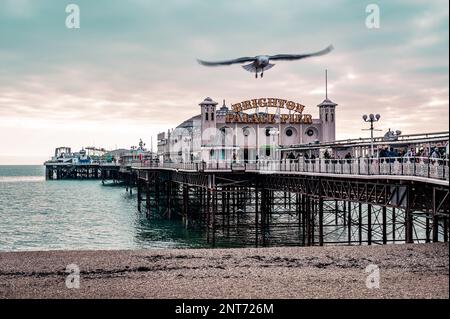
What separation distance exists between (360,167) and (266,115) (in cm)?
4000

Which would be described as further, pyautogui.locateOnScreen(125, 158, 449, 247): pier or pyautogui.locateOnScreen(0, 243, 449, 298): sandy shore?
pyautogui.locateOnScreen(125, 158, 449, 247): pier

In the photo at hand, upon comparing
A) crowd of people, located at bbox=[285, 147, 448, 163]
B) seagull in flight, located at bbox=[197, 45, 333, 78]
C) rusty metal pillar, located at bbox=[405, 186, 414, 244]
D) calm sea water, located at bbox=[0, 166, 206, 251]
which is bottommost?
calm sea water, located at bbox=[0, 166, 206, 251]

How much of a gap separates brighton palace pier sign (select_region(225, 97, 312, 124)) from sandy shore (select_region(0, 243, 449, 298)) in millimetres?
43764

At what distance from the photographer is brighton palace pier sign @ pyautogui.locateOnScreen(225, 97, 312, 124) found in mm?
65438

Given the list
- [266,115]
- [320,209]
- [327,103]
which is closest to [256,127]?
[266,115]

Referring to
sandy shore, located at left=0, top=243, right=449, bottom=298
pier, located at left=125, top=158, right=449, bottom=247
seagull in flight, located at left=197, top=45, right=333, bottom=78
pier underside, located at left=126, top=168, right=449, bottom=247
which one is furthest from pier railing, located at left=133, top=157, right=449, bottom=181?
seagull in flight, located at left=197, top=45, right=333, bottom=78

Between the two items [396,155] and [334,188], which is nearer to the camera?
[396,155]

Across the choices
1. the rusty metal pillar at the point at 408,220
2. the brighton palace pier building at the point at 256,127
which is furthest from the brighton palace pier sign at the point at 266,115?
the rusty metal pillar at the point at 408,220

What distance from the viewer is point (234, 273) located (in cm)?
1811

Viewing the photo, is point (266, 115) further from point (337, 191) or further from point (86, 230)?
point (337, 191)

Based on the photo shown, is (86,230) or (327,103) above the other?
(327,103)

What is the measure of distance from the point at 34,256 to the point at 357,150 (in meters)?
26.5

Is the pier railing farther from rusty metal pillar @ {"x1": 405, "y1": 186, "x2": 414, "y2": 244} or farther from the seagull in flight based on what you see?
the seagull in flight
